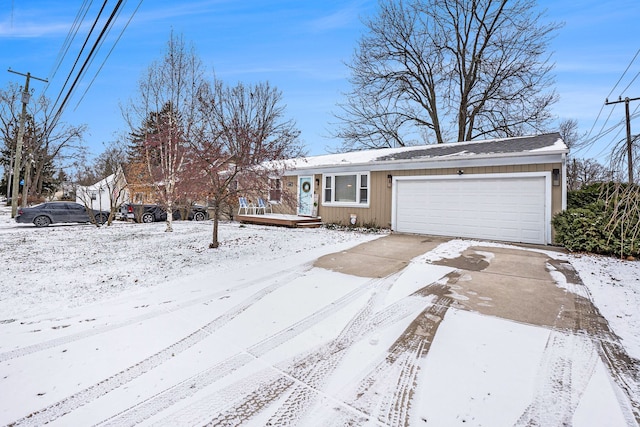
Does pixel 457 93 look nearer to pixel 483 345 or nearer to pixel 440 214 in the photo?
pixel 440 214

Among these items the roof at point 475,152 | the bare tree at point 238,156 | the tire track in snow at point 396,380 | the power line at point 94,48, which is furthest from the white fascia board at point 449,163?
the power line at point 94,48

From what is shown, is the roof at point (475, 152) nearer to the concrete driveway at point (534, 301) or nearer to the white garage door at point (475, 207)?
the white garage door at point (475, 207)

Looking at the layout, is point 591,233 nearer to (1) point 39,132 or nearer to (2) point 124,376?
(2) point 124,376

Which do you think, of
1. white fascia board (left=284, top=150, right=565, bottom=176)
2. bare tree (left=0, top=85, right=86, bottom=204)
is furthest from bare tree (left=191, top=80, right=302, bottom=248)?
bare tree (left=0, top=85, right=86, bottom=204)

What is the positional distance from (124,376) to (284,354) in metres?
1.25

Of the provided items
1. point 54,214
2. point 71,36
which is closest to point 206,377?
point 71,36

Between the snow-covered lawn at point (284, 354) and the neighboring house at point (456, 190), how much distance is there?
3.46 metres

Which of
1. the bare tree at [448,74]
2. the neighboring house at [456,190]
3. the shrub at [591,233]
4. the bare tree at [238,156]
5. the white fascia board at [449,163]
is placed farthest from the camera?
the bare tree at [448,74]

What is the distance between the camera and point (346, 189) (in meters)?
11.5

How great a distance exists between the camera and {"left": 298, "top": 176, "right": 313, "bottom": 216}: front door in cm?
1230

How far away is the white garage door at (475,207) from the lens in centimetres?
797

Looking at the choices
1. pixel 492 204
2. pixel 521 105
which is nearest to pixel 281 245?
pixel 492 204

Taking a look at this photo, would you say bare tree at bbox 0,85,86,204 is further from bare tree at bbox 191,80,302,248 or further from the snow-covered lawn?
the snow-covered lawn

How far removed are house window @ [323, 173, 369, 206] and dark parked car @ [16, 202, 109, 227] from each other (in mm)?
10373
